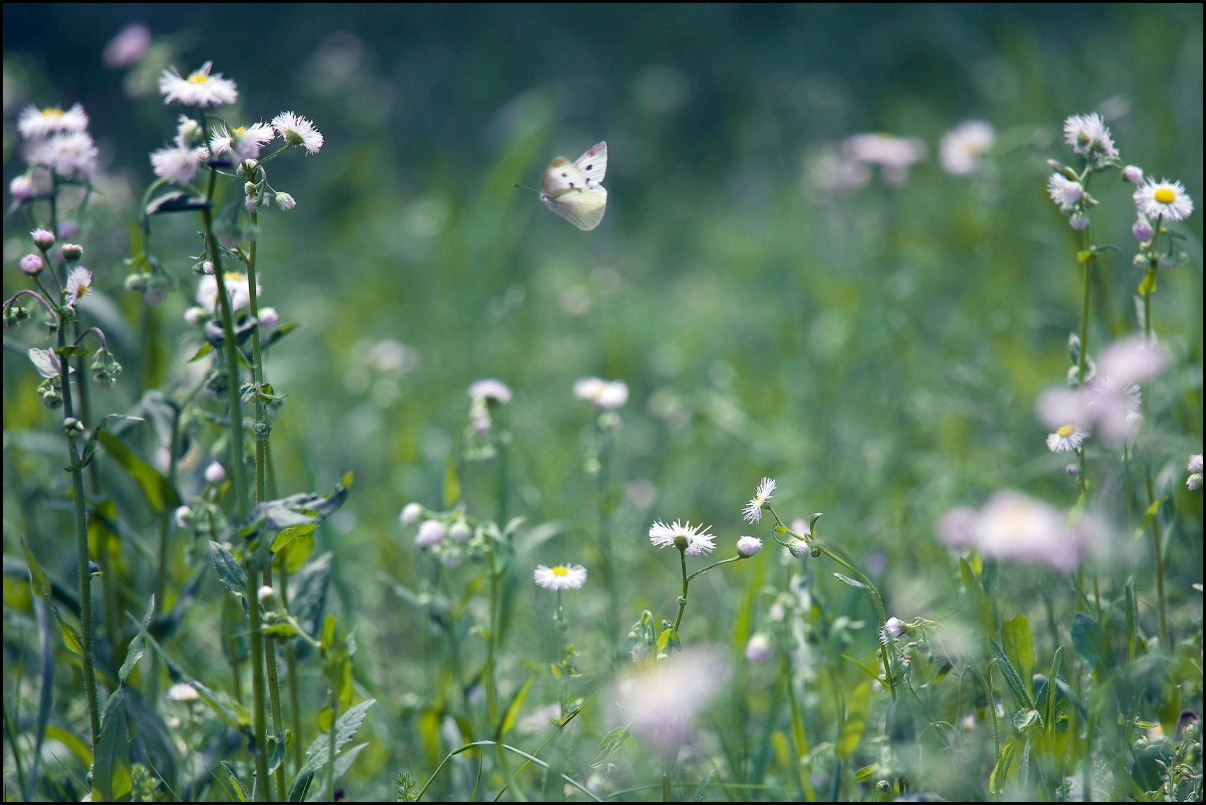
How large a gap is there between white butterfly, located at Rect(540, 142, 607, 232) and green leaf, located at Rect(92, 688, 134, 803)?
81 centimetres

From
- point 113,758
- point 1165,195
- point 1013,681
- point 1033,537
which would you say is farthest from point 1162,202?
point 113,758

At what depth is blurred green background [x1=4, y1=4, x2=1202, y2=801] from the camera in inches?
89.4

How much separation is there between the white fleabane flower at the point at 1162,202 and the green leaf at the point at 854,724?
74 centimetres

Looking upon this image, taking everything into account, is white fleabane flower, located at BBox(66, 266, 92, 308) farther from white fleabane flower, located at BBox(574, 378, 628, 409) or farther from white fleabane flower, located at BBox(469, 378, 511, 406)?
white fleabane flower, located at BBox(574, 378, 628, 409)

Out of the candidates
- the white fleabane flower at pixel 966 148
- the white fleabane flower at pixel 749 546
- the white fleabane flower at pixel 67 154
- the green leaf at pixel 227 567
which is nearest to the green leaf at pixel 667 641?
the white fleabane flower at pixel 749 546

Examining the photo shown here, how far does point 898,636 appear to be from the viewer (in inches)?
44.1

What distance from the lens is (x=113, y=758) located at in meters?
1.17

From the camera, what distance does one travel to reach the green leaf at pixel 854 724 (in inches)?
53.1

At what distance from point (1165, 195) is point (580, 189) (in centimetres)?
76

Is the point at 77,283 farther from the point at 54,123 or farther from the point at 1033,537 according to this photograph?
the point at 1033,537

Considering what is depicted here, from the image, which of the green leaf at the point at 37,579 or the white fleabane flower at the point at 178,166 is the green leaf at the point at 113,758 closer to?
the green leaf at the point at 37,579

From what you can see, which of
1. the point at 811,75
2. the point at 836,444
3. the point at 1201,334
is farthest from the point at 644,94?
the point at 1201,334

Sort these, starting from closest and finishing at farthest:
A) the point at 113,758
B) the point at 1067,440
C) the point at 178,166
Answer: the point at 178,166, the point at 113,758, the point at 1067,440

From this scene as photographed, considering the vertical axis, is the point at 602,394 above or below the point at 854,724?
above
